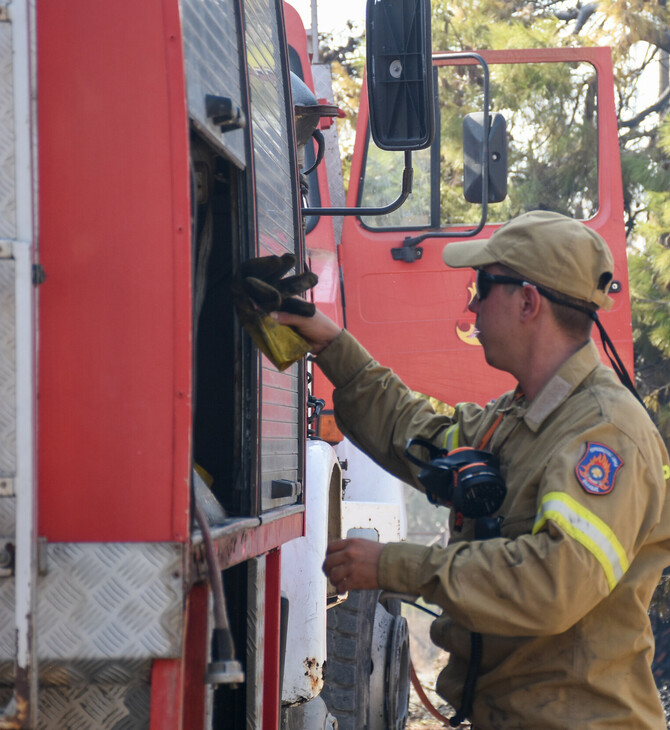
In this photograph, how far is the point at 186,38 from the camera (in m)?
1.69

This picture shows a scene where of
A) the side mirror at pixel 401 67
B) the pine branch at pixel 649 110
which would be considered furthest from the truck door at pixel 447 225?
the pine branch at pixel 649 110

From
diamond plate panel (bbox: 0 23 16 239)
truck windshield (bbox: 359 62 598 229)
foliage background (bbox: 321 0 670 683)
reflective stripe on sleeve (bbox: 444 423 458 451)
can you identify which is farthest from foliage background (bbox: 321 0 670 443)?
diamond plate panel (bbox: 0 23 16 239)

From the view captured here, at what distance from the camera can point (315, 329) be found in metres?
2.59

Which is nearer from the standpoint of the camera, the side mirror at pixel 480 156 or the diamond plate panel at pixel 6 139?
the diamond plate panel at pixel 6 139

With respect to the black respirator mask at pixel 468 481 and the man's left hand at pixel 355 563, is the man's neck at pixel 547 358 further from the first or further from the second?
the man's left hand at pixel 355 563

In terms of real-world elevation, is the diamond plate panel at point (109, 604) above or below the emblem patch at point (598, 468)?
below

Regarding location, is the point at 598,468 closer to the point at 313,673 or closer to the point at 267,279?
the point at 267,279

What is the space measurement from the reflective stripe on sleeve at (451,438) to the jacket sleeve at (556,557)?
0.58 meters

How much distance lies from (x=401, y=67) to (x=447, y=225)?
2114 mm

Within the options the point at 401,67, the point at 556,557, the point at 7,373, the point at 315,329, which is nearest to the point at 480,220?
the point at 401,67

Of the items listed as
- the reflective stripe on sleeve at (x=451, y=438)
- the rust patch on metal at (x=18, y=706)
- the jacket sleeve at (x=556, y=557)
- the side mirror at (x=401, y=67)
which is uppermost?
the side mirror at (x=401, y=67)

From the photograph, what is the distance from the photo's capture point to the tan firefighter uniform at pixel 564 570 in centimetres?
188

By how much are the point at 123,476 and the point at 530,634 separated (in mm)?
829

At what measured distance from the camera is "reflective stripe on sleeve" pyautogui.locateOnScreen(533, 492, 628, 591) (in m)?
1.88
